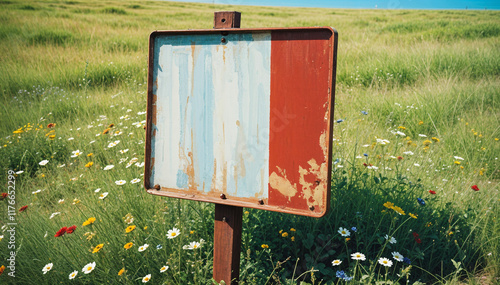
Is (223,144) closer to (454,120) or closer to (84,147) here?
(84,147)

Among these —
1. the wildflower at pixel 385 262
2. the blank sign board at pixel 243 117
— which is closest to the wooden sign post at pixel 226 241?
the blank sign board at pixel 243 117

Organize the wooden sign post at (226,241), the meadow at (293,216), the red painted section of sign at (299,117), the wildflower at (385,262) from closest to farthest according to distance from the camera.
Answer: the red painted section of sign at (299,117)
the wooden sign post at (226,241)
the wildflower at (385,262)
the meadow at (293,216)

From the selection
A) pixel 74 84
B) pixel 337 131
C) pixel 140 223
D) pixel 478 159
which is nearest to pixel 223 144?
pixel 140 223

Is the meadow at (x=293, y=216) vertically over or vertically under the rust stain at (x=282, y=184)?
under

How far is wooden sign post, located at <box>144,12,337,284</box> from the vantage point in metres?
1.12

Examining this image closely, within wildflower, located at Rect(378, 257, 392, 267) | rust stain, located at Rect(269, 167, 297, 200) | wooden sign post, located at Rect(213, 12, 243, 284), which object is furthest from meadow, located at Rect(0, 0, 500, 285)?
rust stain, located at Rect(269, 167, 297, 200)

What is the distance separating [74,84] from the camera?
19.4ft

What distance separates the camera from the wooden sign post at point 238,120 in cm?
112

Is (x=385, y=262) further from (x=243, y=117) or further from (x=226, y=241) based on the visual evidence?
(x=243, y=117)

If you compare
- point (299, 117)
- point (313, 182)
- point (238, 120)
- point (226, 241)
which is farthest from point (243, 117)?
point (226, 241)

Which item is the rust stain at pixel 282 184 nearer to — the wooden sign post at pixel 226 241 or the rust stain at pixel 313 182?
the rust stain at pixel 313 182

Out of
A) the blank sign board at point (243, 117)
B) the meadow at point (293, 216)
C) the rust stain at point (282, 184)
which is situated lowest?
the meadow at point (293, 216)

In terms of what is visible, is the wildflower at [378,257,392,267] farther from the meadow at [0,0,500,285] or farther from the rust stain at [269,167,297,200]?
the rust stain at [269,167,297,200]

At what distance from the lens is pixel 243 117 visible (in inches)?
47.5
